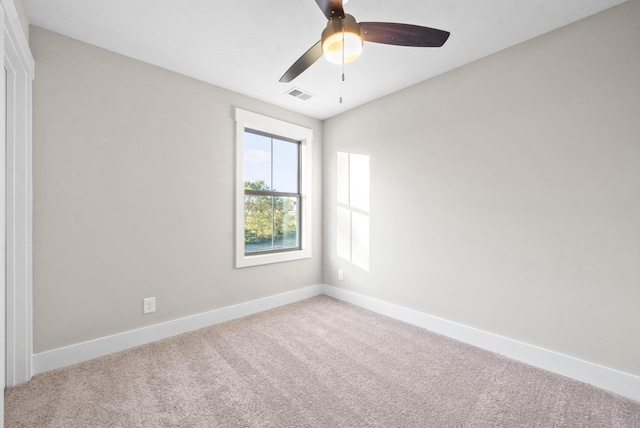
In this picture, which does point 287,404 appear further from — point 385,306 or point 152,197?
point 152,197

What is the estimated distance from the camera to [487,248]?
2.43m

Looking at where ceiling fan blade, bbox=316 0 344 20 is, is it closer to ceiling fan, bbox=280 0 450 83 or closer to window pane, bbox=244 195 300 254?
ceiling fan, bbox=280 0 450 83

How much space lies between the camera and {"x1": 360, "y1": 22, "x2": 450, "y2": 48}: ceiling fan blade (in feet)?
5.01

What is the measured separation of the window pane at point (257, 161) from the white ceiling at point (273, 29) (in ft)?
2.47

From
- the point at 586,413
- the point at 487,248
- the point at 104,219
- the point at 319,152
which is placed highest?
the point at 319,152

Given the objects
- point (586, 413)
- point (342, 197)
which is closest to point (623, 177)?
point (586, 413)

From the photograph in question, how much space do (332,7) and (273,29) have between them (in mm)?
819

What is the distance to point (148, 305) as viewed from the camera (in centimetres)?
250

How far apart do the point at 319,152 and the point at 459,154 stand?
188 cm

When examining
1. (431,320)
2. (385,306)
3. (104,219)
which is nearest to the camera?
(104,219)

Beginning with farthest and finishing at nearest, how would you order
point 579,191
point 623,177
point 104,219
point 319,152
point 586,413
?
point 319,152
point 104,219
point 579,191
point 623,177
point 586,413

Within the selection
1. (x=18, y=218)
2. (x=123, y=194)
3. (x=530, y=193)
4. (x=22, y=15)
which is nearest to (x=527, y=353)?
(x=530, y=193)

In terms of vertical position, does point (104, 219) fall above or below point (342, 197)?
below

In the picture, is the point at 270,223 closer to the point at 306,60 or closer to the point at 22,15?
the point at 306,60
